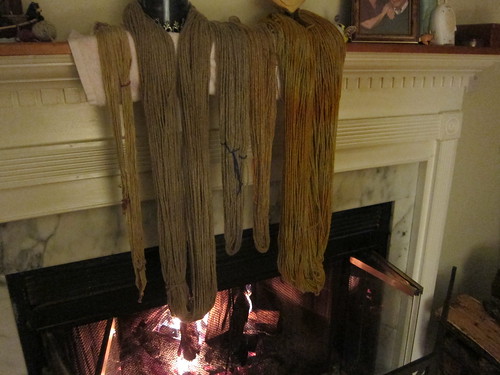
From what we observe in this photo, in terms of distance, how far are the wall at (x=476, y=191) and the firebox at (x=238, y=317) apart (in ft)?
1.19

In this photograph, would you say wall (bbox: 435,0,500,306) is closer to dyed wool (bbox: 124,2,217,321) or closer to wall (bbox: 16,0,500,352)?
wall (bbox: 16,0,500,352)

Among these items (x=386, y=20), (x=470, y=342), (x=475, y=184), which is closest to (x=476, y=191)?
(x=475, y=184)

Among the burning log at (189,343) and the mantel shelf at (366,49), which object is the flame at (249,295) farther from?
the mantel shelf at (366,49)

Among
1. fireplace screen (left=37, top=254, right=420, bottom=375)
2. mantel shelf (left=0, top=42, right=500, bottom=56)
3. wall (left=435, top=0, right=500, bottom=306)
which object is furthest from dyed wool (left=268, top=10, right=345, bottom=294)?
wall (left=435, top=0, right=500, bottom=306)

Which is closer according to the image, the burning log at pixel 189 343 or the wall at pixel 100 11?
the wall at pixel 100 11

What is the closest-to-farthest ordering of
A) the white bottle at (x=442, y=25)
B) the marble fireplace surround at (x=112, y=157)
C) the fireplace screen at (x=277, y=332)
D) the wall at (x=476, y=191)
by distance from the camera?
1. the marble fireplace surround at (x=112, y=157)
2. the white bottle at (x=442, y=25)
3. the fireplace screen at (x=277, y=332)
4. the wall at (x=476, y=191)

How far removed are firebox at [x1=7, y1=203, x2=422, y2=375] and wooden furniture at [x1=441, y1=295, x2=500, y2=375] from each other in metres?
0.15

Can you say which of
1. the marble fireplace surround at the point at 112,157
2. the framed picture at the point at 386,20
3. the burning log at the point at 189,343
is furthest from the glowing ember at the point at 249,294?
the framed picture at the point at 386,20

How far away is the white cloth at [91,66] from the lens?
58 centimetres

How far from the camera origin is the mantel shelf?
541mm

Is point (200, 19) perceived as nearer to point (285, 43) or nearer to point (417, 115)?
point (285, 43)

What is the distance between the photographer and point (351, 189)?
102 centimetres

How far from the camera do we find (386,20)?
2.83 feet

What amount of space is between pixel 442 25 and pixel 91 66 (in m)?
0.76
